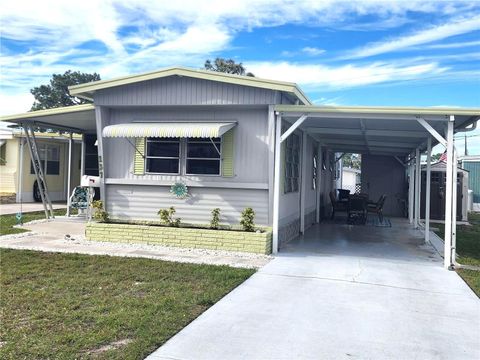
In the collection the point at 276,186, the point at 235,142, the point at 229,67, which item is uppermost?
the point at 229,67

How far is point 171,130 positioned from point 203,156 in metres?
1.01

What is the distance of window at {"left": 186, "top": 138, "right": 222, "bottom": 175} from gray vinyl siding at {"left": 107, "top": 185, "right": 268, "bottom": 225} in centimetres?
37

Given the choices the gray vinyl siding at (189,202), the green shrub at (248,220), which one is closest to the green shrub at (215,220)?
the gray vinyl siding at (189,202)

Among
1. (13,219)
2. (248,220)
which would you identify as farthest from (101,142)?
(13,219)

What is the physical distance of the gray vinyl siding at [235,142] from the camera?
8477mm

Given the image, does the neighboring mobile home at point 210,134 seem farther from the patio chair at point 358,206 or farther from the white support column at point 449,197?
the patio chair at point 358,206

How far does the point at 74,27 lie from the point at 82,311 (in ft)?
27.1

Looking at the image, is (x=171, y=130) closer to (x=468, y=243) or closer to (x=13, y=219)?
(x=13, y=219)

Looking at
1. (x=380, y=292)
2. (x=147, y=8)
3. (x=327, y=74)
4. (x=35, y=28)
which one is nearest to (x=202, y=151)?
(x=147, y=8)

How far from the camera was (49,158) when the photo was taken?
18.2m

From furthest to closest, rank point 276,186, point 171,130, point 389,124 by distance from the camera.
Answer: point 389,124 → point 171,130 → point 276,186

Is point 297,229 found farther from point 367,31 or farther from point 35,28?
point 35,28

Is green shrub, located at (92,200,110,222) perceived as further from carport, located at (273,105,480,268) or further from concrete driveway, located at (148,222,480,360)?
concrete driveway, located at (148,222,480,360)

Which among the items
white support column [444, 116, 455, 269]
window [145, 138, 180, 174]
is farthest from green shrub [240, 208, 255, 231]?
white support column [444, 116, 455, 269]
